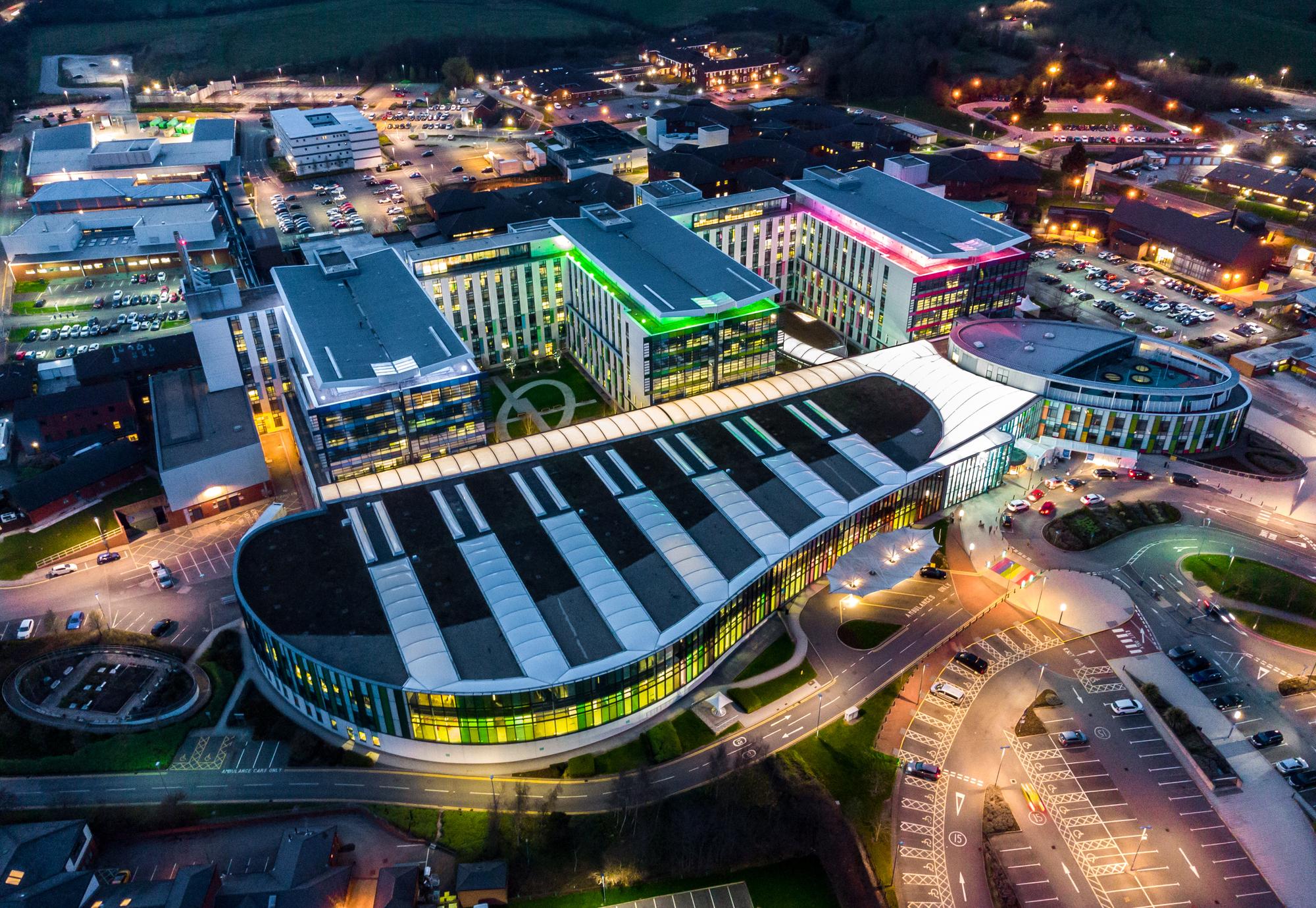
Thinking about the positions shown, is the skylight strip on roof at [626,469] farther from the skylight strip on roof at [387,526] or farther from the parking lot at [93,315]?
the parking lot at [93,315]

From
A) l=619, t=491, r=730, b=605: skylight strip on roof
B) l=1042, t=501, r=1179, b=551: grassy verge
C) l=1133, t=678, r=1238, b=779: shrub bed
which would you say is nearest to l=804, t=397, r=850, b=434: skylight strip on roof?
l=619, t=491, r=730, b=605: skylight strip on roof

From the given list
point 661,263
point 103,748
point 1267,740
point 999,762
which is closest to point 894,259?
point 661,263

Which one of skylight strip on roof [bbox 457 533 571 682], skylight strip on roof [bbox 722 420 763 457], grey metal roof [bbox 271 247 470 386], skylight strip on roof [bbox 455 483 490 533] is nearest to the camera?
skylight strip on roof [bbox 457 533 571 682]

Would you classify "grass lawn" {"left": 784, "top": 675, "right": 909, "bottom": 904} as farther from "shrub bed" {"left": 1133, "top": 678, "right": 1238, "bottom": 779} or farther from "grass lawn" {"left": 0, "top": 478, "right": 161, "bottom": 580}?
"grass lawn" {"left": 0, "top": 478, "right": 161, "bottom": 580}

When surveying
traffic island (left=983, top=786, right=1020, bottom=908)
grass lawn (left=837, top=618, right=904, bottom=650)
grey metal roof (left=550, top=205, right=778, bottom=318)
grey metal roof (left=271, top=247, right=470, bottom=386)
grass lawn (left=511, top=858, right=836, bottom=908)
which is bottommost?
grass lawn (left=511, top=858, right=836, bottom=908)

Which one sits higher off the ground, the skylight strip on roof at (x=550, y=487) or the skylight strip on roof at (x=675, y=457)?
the skylight strip on roof at (x=675, y=457)

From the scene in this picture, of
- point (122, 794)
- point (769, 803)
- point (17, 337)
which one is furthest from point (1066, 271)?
point (17, 337)

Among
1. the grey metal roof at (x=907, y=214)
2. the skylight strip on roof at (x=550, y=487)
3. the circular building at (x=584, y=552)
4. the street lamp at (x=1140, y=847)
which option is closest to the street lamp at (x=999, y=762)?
the street lamp at (x=1140, y=847)

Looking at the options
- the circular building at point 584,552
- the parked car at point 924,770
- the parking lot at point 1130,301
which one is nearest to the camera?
the parked car at point 924,770
